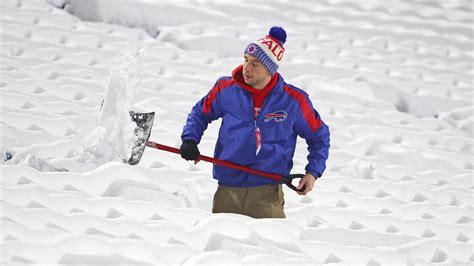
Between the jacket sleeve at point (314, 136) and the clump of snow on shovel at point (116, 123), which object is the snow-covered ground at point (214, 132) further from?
the jacket sleeve at point (314, 136)

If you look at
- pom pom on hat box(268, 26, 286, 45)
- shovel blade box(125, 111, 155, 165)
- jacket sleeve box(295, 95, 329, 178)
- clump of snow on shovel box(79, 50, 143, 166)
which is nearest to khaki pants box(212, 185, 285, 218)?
jacket sleeve box(295, 95, 329, 178)

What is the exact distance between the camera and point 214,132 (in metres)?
4.28

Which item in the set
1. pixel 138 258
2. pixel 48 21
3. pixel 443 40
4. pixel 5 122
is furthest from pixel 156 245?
pixel 443 40

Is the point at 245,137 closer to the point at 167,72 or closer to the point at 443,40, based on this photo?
the point at 167,72

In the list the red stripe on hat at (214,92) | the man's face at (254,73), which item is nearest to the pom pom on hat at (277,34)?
the man's face at (254,73)

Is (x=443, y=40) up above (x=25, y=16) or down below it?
above

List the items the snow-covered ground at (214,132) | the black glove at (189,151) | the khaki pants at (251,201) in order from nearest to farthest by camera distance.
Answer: the snow-covered ground at (214,132)
the black glove at (189,151)
the khaki pants at (251,201)

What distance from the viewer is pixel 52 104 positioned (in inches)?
158

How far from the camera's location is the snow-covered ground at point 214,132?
271 centimetres

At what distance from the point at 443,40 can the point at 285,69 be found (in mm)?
2287

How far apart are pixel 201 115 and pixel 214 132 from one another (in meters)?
1.31

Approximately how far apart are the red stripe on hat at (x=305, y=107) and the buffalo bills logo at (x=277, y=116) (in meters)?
0.09

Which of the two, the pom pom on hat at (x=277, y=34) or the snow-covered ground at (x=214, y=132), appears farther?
the pom pom on hat at (x=277, y=34)

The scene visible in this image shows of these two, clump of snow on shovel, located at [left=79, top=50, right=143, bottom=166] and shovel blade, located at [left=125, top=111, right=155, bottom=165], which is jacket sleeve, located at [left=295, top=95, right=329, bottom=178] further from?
clump of snow on shovel, located at [left=79, top=50, right=143, bottom=166]
